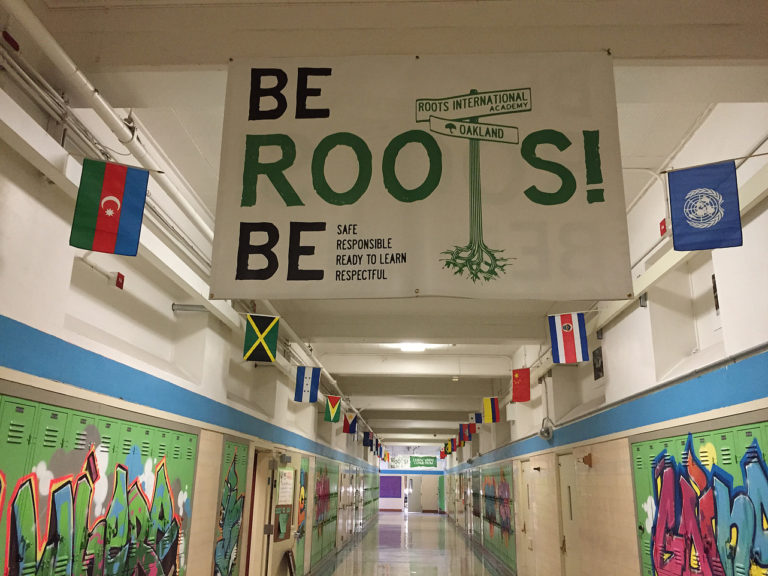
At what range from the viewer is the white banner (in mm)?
2293

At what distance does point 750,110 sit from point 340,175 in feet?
8.86

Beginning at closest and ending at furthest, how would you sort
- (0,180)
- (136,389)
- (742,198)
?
(0,180) → (742,198) → (136,389)

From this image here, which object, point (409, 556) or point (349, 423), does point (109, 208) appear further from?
point (409, 556)

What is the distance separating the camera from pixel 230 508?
6.16 m

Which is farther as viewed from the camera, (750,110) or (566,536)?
(566,536)

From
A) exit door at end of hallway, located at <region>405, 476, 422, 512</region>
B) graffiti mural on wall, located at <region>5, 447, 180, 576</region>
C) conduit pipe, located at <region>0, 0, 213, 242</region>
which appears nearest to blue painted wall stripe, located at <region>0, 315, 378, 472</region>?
graffiti mural on wall, located at <region>5, 447, 180, 576</region>

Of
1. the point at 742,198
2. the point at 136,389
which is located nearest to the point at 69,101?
the point at 136,389

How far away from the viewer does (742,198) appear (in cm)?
341

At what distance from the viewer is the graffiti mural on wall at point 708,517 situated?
10.8 ft

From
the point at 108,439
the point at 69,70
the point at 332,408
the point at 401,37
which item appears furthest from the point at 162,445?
the point at 332,408

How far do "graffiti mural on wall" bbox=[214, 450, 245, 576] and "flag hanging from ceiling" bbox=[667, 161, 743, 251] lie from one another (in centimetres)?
494

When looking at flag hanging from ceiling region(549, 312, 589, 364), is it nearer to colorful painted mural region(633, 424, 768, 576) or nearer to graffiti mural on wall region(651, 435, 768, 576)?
colorful painted mural region(633, 424, 768, 576)

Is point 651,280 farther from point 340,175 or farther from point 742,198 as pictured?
point 340,175

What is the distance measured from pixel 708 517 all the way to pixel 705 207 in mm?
2225
